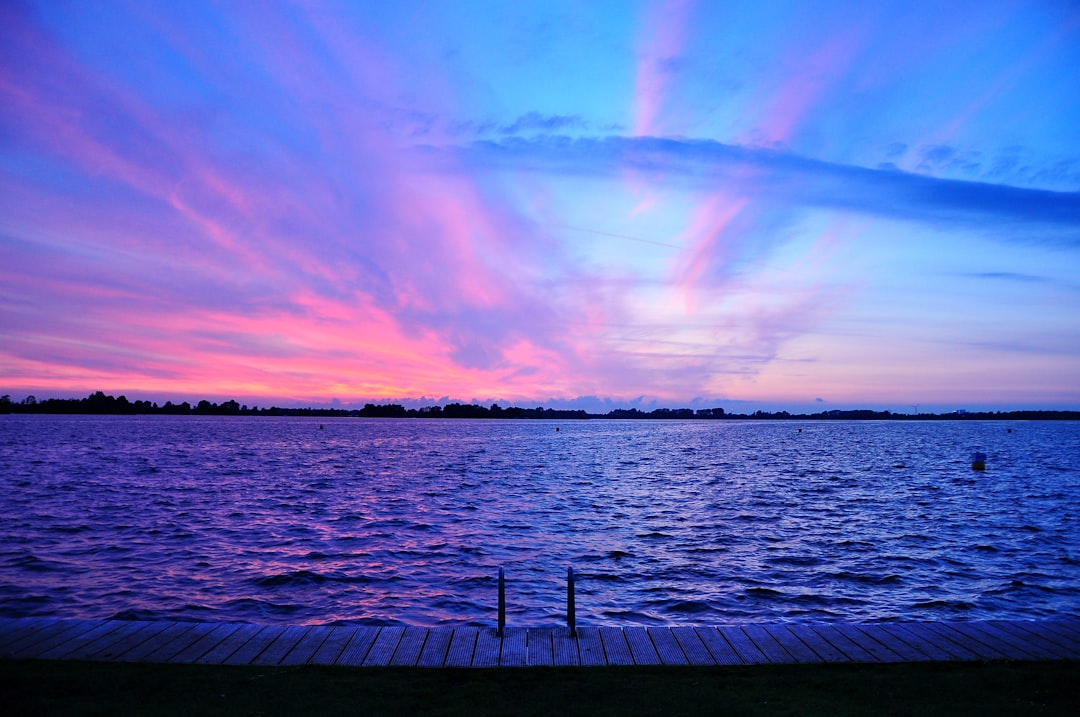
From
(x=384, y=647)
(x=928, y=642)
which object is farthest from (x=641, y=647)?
(x=928, y=642)

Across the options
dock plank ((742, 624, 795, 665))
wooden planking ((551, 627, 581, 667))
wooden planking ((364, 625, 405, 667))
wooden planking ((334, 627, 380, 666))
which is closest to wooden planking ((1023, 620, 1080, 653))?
dock plank ((742, 624, 795, 665))

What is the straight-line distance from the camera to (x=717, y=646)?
1214cm

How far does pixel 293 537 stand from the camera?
31.7 m

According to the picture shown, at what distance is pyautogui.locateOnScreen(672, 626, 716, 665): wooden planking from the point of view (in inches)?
453

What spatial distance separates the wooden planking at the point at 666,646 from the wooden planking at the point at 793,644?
1.74m

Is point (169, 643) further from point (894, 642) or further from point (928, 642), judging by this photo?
point (928, 642)

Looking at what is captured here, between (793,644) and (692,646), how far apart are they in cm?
170

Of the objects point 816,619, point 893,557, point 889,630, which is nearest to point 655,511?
point 893,557

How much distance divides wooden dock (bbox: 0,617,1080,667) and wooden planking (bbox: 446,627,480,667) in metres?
0.02

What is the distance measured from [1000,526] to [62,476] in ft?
213

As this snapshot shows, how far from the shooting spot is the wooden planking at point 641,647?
11509mm

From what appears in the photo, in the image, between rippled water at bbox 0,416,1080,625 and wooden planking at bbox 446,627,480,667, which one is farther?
rippled water at bbox 0,416,1080,625

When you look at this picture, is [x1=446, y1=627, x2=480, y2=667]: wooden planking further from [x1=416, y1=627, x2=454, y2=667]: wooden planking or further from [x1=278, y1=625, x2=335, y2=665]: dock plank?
[x1=278, y1=625, x2=335, y2=665]: dock plank

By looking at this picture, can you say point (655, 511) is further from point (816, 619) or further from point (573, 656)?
point (573, 656)
